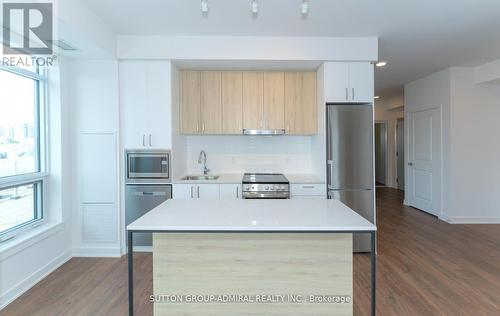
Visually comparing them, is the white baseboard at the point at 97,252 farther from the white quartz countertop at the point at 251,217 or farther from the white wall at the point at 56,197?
the white quartz countertop at the point at 251,217

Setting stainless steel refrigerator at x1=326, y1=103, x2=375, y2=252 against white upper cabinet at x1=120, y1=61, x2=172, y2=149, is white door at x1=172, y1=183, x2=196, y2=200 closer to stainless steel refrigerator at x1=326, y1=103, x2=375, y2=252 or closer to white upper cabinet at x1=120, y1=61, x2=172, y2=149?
white upper cabinet at x1=120, y1=61, x2=172, y2=149

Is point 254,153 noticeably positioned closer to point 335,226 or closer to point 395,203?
point 335,226

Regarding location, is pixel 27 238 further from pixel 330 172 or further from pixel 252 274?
pixel 330 172

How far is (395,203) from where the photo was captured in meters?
6.54

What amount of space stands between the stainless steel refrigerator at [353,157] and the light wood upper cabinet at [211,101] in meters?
1.51

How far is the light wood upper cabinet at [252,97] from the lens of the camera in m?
4.05

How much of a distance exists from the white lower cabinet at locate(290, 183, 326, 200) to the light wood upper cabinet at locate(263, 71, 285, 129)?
93 cm

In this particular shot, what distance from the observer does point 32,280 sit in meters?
2.80

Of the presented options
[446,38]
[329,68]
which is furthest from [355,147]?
[446,38]

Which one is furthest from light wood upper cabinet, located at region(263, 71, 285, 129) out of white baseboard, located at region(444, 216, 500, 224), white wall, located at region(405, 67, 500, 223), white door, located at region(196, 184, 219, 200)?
white baseboard, located at region(444, 216, 500, 224)

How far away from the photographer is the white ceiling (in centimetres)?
274

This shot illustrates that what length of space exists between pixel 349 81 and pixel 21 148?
378 cm

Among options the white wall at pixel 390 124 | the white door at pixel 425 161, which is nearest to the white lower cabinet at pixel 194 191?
the white door at pixel 425 161

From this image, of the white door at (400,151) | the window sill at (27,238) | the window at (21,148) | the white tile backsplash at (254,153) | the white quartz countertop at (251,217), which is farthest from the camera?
the white door at (400,151)
